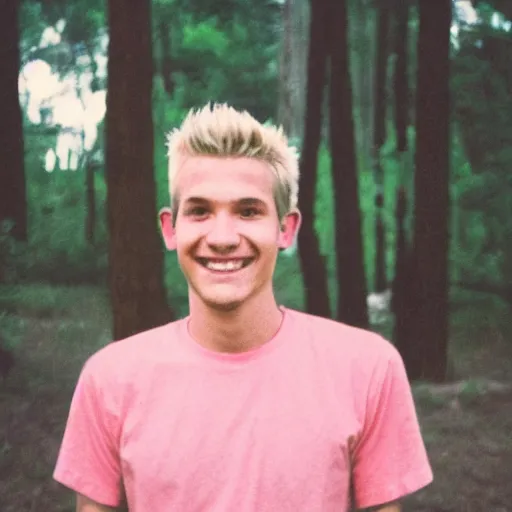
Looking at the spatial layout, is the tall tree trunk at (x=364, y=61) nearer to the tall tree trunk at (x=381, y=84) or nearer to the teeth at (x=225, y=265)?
the tall tree trunk at (x=381, y=84)

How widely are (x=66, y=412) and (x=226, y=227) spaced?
102 cm

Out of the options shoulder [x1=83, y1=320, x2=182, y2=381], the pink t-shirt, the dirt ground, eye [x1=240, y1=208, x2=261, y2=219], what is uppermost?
eye [x1=240, y1=208, x2=261, y2=219]

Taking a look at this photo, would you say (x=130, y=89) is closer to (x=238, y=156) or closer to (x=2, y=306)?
(x=2, y=306)

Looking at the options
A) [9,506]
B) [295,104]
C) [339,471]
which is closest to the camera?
[339,471]

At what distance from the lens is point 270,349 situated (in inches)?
47.6

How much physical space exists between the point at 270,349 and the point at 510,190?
128 cm

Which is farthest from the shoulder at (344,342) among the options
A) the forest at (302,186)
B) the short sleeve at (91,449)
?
the forest at (302,186)

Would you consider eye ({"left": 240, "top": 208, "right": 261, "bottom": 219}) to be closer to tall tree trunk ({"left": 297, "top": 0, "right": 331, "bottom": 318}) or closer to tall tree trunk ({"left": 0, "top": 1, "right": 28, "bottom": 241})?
tall tree trunk ({"left": 297, "top": 0, "right": 331, "bottom": 318})

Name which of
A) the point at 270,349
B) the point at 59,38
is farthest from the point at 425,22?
the point at 270,349

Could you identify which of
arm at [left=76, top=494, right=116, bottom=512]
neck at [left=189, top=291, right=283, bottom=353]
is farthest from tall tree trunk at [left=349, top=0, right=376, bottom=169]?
arm at [left=76, top=494, right=116, bottom=512]

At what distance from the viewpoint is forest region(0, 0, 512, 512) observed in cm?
199

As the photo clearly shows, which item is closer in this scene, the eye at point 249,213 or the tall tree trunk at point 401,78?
the eye at point 249,213

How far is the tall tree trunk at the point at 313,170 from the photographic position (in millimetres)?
2066

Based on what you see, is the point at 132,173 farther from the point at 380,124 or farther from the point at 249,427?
the point at 249,427
